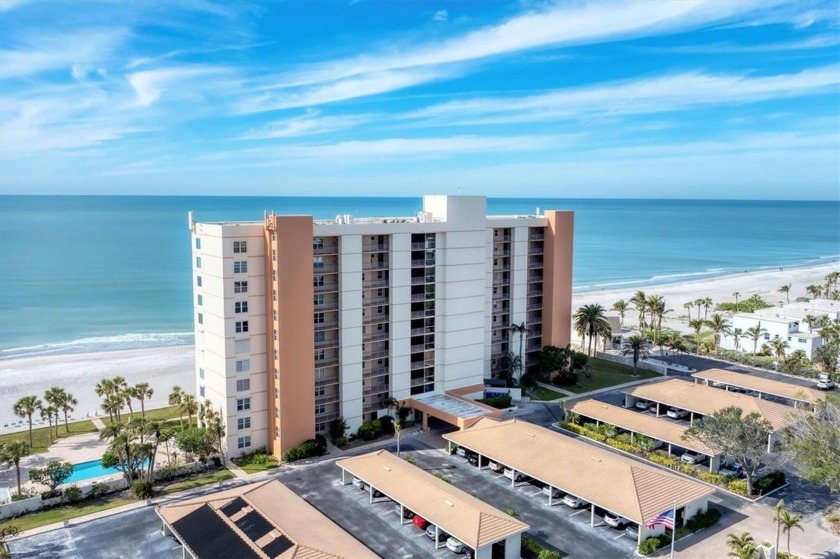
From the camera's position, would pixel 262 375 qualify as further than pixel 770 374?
No

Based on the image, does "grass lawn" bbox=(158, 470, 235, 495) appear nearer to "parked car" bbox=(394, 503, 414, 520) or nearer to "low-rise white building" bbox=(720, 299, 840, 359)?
"parked car" bbox=(394, 503, 414, 520)

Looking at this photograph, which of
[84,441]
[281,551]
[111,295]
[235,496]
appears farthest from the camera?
[111,295]

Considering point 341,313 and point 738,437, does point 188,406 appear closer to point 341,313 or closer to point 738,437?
point 341,313

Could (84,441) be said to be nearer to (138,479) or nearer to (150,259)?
(138,479)

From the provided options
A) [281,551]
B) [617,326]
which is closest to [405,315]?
[281,551]

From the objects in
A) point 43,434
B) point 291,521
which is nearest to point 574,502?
point 291,521

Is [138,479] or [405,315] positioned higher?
[405,315]

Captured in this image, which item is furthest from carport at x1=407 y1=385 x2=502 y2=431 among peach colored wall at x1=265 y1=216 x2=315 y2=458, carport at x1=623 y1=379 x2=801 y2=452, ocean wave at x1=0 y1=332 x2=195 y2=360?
ocean wave at x1=0 y1=332 x2=195 y2=360
